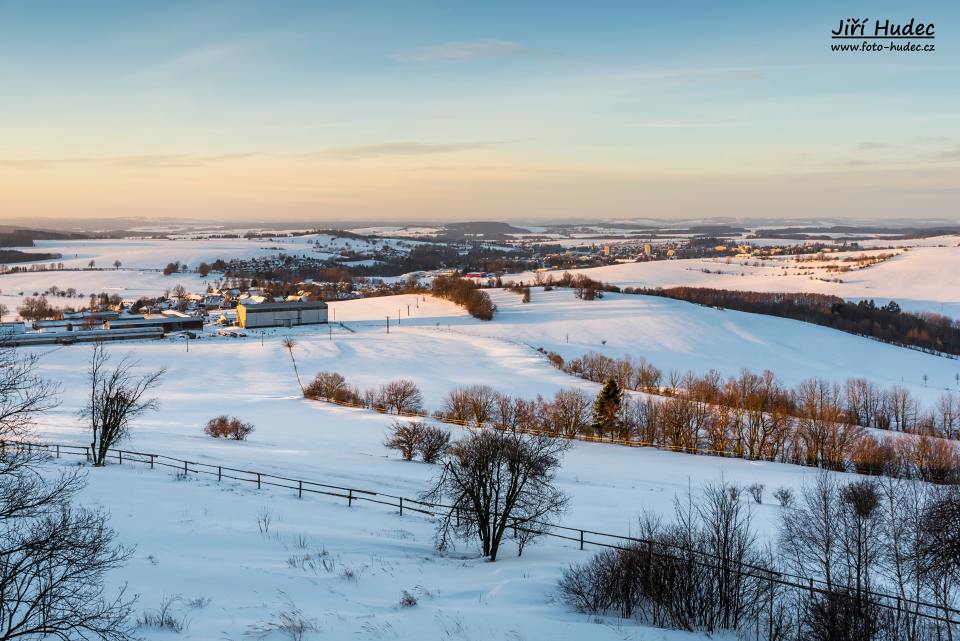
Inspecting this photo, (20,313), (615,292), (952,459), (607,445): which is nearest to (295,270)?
(20,313)

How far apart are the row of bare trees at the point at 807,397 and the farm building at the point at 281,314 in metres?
43.7

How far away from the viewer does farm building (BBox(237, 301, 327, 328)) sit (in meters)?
85.6

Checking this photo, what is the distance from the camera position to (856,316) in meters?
97.9

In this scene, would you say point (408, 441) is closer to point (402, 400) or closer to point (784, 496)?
point (402, 400)

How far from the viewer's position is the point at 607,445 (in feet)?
120

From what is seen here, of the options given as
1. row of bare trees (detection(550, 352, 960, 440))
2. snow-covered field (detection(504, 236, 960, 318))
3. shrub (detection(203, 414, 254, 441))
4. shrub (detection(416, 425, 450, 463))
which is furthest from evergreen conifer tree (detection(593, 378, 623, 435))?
snow-covered field (detection(504, 236, 960, 318))

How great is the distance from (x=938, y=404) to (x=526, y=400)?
114 ft

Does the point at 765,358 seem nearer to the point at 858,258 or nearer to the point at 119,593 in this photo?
the point at 119,593

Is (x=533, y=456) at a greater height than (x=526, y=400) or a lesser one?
greater

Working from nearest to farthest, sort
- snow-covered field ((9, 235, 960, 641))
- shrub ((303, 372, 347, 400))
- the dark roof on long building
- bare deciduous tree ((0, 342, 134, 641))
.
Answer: bare deciduous tree ((0, 342, 134, 641))
snow-covered field ((9, 235, 960, 641))
shrub ((303, 372, 347, 400))
the dark roof on long building

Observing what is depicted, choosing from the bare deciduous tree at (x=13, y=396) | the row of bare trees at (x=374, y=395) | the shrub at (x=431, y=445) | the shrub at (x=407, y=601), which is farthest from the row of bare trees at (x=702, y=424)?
the bare deciduous tree at (x=13, y=396)

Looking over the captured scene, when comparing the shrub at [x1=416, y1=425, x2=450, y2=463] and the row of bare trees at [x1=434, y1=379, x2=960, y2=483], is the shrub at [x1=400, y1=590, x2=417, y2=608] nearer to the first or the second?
the shrub at [x1=416, y1=425, x2=450, y2=463]

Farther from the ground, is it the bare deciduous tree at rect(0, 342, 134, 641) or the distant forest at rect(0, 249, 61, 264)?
the distant forest at rect(0, 249, 61, 264)

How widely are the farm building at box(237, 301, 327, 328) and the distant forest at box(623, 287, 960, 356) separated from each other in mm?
64345
